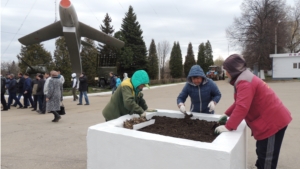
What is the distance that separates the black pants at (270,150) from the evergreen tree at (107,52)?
2781 cm

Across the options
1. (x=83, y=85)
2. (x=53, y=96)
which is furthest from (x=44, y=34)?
(x=53, y=96)

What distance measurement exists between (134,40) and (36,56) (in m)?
13.2

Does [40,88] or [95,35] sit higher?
[95,35]

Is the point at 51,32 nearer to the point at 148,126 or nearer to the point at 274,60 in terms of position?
the point at 148,126

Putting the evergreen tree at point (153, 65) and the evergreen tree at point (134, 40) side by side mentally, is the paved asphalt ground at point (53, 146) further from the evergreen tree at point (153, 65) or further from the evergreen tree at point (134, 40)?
the evergreen tree at point (153, 65)

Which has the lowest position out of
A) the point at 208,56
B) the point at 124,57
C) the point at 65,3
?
the point at 124,57

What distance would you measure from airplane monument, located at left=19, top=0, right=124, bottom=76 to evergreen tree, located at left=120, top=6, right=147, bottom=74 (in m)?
12.1

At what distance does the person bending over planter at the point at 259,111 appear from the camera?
90.7 inches

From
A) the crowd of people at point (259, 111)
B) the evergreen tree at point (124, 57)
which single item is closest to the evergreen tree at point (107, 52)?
the evergreen tree at point (124, 57)

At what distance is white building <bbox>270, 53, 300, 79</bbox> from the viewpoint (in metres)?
28.2

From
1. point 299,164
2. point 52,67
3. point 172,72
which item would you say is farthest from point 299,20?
point 299,164

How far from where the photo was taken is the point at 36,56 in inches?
995

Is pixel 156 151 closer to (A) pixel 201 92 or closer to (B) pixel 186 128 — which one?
(B) pixel 186 128

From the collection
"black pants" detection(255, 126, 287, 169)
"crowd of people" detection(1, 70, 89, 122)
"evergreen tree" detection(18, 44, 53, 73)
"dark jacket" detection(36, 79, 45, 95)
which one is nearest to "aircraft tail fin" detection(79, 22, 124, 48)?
"crowd of people" detection(1, 70, 89, 122)
